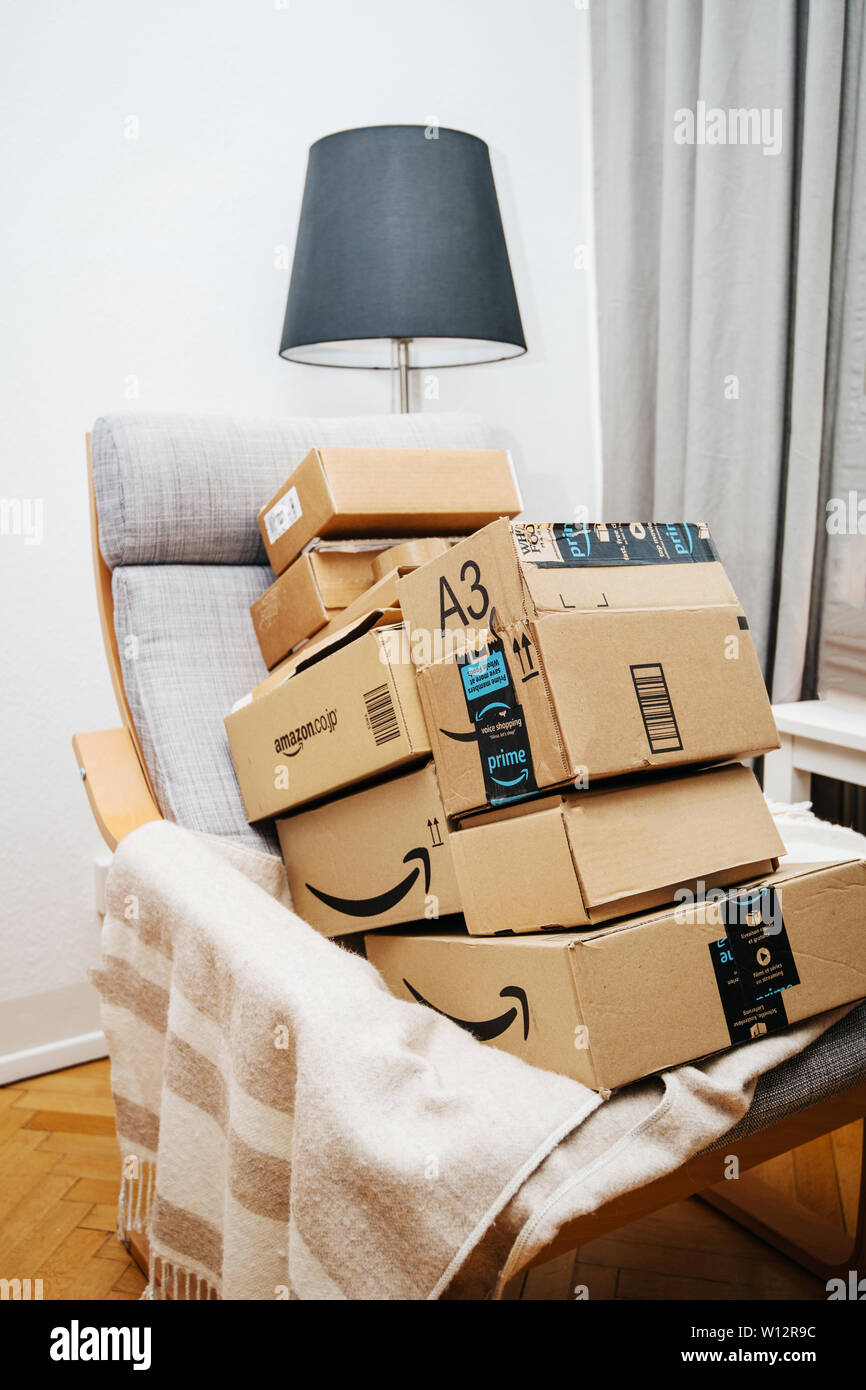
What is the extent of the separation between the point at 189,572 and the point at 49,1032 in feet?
2.86

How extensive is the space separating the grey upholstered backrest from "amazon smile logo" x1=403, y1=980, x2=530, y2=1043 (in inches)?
14.5

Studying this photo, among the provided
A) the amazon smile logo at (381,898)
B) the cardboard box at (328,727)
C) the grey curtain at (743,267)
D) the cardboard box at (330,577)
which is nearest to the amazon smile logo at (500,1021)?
the amazon smile logo at (381,898)

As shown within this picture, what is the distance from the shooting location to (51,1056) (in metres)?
1.66

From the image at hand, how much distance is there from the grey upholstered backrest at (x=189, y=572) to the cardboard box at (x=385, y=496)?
8 cm

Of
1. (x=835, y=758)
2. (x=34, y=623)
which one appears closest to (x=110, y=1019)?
(x=34, y=623)

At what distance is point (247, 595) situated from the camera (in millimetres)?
1283

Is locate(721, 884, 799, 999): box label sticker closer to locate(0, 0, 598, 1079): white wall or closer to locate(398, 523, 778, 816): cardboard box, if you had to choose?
locate(398, 523, 778, 816): cardboard box

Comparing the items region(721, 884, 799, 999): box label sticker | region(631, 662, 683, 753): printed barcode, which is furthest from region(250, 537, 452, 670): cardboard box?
region(721, 884, 799, 999): box label sticker

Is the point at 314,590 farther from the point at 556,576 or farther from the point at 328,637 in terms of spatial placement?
the point at 556,576

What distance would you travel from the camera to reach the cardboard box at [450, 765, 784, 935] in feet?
2.46

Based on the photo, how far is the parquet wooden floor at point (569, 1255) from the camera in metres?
1.12

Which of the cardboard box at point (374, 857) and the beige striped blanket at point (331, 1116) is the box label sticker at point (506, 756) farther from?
the beige striped blanket at point (331, 1116)

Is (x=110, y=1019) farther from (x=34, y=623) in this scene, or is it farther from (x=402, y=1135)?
(x=34, y=623)

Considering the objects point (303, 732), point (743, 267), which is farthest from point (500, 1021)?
point (743, 267)
